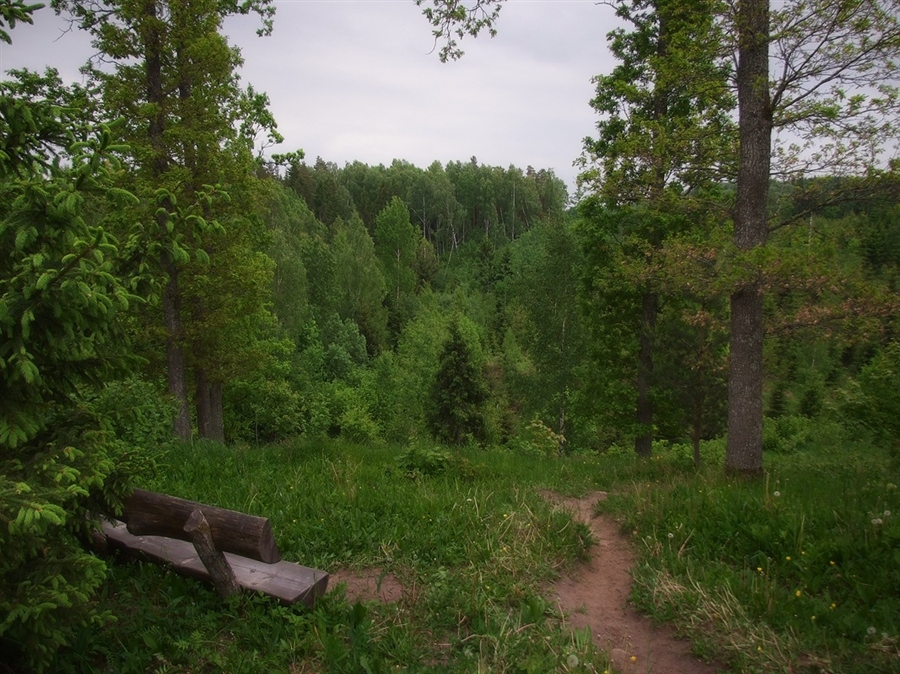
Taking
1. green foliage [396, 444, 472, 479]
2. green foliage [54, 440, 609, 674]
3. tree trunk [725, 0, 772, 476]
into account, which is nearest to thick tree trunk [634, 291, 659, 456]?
tree trunk [725, 0, 772, 476]

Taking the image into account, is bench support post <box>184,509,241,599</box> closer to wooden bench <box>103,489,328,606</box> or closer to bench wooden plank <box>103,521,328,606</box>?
wooden bench <box>103,489,328,606</box>

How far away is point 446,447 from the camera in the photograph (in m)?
9.85

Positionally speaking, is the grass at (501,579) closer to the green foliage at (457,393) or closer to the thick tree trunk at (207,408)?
the thick tree trunk at (207,408)

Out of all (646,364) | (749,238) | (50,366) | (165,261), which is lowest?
(646,364)

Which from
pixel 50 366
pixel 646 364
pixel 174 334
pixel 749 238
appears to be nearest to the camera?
pixel 50 366

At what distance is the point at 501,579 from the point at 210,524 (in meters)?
2.47

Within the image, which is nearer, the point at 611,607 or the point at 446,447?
the point at 611,607

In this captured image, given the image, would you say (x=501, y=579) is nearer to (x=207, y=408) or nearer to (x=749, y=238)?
(x=749, y=238)

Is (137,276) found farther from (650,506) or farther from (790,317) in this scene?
(790,317)

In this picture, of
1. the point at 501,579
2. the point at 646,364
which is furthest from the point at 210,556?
the point at 646,364

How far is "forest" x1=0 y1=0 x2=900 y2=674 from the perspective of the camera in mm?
3285

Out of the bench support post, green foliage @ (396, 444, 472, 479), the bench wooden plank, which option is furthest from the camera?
green foliage @ (396, 444, 472, 479)

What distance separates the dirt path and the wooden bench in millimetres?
2191

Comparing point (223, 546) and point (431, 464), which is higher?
point (223, 546)
